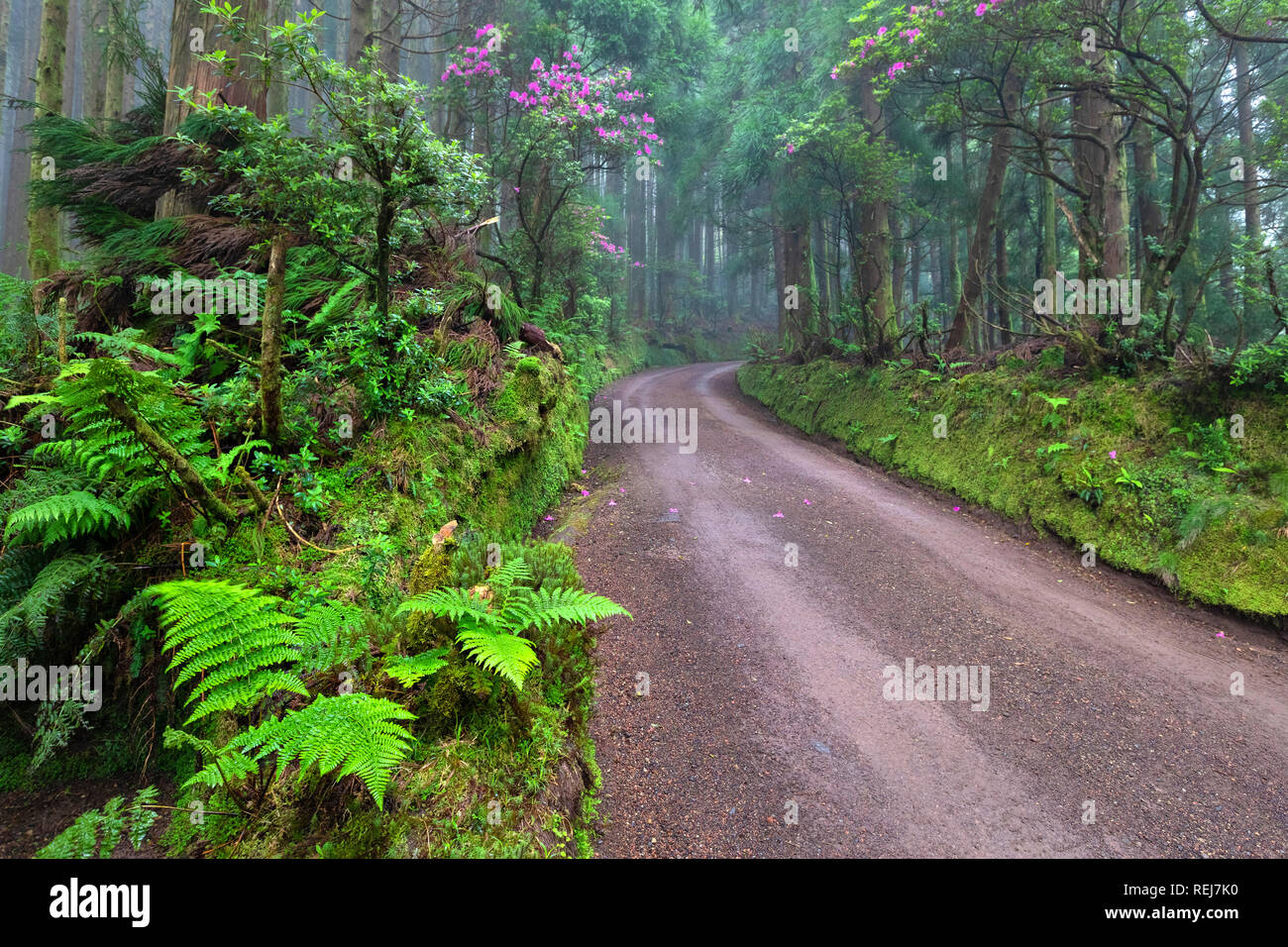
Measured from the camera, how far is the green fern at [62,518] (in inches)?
105

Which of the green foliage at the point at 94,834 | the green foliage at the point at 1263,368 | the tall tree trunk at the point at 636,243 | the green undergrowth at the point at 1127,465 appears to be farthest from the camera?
the tall tree trunk at the point at 636,243

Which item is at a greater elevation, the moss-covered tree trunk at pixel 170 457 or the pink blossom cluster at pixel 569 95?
the pink blossom cluster at pixel 569 95

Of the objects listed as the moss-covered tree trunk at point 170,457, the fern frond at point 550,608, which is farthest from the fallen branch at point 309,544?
the fern frond at point 550,608

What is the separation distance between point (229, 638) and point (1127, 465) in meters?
8.51

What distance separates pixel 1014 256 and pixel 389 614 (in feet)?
Result: 68.7

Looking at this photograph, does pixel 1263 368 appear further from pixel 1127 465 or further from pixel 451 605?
pixel 451 605

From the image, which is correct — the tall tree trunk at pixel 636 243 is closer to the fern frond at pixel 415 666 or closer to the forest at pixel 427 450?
the forest at pixel 427 450

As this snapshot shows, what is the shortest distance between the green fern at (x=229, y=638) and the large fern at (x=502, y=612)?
57cm

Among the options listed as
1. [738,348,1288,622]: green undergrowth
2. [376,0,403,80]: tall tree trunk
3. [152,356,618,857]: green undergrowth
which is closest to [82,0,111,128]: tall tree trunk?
[376,0,403,80]: tall tree trunk

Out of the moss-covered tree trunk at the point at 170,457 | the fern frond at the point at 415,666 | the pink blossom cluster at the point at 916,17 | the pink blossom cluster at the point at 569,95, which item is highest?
the pink blossom cluster at the point at 569,95

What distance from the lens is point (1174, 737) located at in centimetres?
355

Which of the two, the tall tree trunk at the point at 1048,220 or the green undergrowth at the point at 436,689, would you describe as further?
the tall tree trunk at the point at 1048,220

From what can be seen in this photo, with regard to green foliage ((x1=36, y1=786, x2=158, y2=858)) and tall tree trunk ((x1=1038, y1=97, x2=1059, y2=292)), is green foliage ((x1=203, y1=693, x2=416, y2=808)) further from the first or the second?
tall tree trunk ((x1=1038, y1=97, x2=1059, y2=292))

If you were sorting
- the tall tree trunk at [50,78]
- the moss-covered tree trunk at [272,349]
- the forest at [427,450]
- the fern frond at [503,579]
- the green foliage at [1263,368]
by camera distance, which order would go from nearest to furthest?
1. the forest at [427,450]
2. the fern frond at [503,579]
3. the moss-covered tree trunk at [272,349]
4. the green foliage at [1263,368]
5. the tall tree trunk at [50,78]
